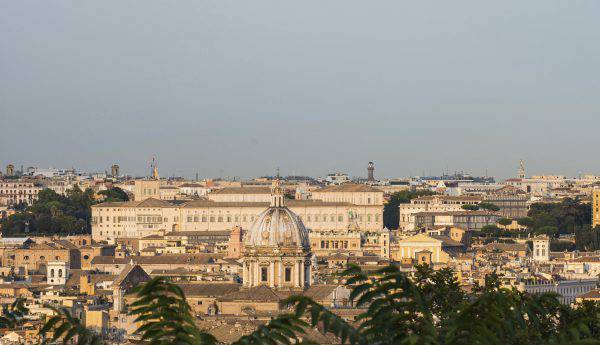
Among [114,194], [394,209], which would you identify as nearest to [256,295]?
[394,209]

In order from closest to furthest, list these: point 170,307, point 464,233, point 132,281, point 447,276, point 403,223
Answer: point 170,307
point 447,276
point 132,281
point 464,233
point 403,223

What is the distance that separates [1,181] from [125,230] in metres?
44.1

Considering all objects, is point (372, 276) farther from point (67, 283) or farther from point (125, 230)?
point (125, 230)

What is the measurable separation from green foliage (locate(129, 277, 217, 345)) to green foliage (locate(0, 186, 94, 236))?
3794 inches

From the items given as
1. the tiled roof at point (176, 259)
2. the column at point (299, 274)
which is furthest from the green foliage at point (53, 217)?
the column at point (299, 274)

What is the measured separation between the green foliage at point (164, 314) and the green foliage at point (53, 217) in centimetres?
9637

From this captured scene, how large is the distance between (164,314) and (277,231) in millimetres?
50308

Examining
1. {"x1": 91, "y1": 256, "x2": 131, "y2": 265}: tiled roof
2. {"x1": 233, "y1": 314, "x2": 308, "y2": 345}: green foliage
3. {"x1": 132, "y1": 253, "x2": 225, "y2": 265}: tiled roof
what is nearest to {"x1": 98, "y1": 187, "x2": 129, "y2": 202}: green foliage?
{"x1": 91, "y1": 256, "x2": 131, "y2": 265}: tiled roof

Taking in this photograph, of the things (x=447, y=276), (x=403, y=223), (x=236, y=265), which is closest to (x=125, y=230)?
(x=403, y=223)

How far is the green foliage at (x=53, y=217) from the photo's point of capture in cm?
10769

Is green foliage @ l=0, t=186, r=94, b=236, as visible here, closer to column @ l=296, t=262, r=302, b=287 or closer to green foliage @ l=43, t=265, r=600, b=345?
column @ l=296, t=262, r=302, b=287

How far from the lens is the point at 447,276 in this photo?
31.6m

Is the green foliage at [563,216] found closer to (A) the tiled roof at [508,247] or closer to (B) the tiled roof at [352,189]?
(A) the tiled roof at [508,247]

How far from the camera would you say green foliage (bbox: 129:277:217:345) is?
31.7 feet
